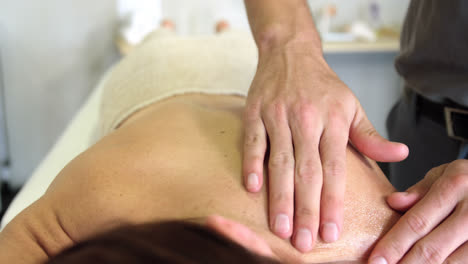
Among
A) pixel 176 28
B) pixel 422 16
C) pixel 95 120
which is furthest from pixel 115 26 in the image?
pixel 422 16

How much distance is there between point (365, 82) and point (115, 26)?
6.16 feet

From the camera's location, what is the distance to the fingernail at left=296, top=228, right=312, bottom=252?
63 cm

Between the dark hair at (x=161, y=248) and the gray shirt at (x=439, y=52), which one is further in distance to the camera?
the gray shirt at (x=439, y=52)

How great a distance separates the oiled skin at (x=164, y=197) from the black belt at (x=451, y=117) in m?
0.35

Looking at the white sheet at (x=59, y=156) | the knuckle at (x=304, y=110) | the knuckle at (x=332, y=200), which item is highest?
the knuckle at (x=304, y=110)

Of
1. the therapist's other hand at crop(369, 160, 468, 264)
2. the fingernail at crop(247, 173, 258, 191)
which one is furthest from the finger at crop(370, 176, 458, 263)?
the fingernail at crop(247, 173, 258, 191)

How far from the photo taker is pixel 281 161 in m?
0.71

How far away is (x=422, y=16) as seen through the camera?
1.06 metres

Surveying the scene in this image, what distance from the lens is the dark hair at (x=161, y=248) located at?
43 cm

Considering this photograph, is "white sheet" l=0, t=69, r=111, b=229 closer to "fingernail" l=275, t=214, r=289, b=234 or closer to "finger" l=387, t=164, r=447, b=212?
"fingernail" l=275, t=214, r=289, b=234

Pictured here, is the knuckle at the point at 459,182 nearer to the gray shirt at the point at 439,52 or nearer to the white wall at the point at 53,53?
the gray shirt at the point at 439,52

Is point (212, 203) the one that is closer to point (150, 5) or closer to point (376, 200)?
point (376, 200)

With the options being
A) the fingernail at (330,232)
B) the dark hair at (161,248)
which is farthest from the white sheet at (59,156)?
the fingernail at (330,232)

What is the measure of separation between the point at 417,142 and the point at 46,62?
232 centimetres
